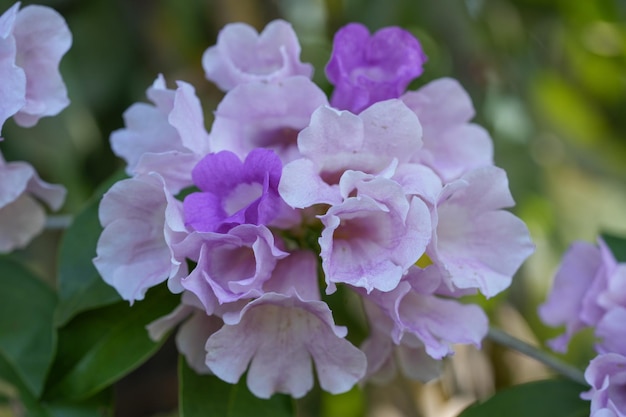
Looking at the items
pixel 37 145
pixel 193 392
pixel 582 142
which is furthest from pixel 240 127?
pixel 582 142

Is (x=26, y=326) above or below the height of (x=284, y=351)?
below

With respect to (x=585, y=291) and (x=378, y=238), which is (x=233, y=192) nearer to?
(x=378, y=238)

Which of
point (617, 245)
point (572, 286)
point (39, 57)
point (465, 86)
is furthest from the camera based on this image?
point (465, 86)

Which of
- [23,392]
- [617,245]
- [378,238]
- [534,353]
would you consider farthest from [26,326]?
[617,245]

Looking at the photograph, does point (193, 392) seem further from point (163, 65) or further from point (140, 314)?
point (163, 65)

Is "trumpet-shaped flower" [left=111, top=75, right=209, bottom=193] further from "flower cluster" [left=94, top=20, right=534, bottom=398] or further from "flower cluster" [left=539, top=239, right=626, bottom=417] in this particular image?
"flower cluster" [left=539, top=239, right=626, bottom=417]

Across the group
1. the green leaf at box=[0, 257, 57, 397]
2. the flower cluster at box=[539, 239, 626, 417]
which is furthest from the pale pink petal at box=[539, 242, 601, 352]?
the green leaf at box=[0, 257, 57, 397]
